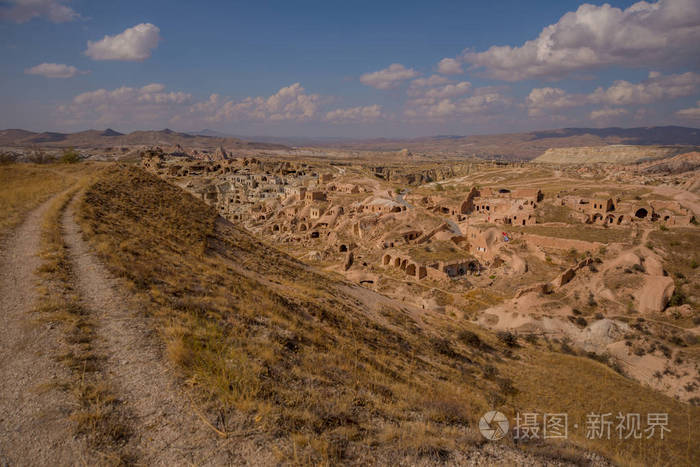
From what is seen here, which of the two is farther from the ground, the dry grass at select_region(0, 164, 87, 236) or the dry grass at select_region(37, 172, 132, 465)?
the dry grass at select_region(0, 164, 87, 236)

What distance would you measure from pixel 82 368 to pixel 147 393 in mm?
1200

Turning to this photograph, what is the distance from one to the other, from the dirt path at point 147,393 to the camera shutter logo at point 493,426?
13.7ft

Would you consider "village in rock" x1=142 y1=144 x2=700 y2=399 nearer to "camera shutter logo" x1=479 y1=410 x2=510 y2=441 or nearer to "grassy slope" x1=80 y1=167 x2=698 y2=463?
"grassy slope" x1=80 y1=167 x2=698 y2=463

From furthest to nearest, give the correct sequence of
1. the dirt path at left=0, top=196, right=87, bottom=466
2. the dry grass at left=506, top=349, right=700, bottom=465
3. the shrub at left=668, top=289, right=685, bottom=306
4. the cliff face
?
1. the cliff face
2. the shrub at left=668, top=289, right=685, bottom=306
3. the dry grass at left=506, top=349, right=700, bottom=465
4. the dirt path at left=0, top=196, right=87, bottom=466

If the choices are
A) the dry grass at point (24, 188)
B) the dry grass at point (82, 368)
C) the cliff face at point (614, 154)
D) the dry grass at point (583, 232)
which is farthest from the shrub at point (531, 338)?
the cliff face at point (614, 154)

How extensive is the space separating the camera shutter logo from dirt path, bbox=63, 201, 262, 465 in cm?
419

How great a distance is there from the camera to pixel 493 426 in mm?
6625

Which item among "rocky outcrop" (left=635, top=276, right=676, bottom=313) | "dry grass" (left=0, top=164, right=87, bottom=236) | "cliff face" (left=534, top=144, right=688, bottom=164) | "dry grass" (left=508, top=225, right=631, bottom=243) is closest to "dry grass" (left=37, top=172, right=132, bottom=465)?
"dry grass" (left=0, top=164, right=87, bottom=236)

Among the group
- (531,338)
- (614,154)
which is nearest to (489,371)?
(531,338)

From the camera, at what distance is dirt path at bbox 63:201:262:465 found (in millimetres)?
4105

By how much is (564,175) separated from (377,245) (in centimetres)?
5473

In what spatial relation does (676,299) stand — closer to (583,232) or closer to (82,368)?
(583,232)

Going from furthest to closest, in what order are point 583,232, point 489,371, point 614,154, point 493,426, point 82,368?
point 614,154, point 583,232, point 489,371, point 493,426, point 82,368

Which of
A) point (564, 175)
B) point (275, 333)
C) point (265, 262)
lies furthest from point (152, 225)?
point (564, 175)
